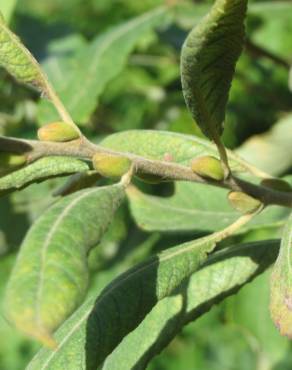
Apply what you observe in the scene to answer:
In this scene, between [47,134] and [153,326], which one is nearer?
[47,134]

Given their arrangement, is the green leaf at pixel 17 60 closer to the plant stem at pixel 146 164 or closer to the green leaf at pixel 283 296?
the plant stem at pixel 146 164

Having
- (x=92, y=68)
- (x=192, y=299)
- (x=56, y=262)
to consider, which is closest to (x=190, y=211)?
(x=192, y=299)

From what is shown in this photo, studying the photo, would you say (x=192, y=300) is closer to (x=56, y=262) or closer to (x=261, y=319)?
(x=56, y=262)

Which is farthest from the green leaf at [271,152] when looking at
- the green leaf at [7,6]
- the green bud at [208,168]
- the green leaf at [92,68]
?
the green bud at [208,168]

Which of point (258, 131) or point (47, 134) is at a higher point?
point (47, 134)

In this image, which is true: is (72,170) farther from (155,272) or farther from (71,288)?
(71,288)

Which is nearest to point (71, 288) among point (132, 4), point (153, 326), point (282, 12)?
point (153, 326)
